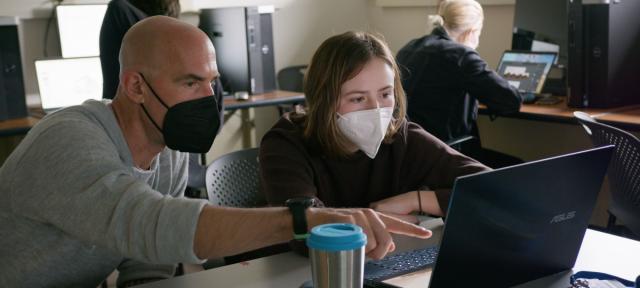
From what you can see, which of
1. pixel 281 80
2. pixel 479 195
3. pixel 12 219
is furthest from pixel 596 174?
pixel 281 80

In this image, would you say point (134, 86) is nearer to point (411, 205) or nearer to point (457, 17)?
point (411, 205)

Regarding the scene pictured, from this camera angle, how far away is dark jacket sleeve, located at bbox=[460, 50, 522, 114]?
10.2ft

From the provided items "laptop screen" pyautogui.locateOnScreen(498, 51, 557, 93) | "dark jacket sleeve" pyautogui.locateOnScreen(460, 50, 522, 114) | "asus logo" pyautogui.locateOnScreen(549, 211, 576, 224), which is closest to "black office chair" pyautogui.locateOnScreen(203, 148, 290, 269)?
"asus logo" pyautogui.locateOnScreen(549, 211, 576, 224)

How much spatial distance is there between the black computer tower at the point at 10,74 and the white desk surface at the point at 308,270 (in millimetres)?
2308

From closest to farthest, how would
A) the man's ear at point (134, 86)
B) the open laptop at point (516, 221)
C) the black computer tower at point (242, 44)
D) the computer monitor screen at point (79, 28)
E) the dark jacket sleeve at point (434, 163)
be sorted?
the open laptop at point (516, 221), the man's ear at point (134, 86), the dark jacket sleeve at point (434, 163), the computer monitor screen at point (79, 28), the black computer tower at point (242, 44)

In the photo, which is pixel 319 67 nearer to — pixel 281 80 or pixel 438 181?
pixel 438 181

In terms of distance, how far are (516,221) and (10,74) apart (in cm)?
279

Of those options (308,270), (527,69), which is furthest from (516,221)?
(527,69)

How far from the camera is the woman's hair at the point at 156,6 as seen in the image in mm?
2922

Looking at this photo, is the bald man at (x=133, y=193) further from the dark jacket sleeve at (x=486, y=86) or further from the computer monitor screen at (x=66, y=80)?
the computer monitor screen at (x=66, y=80)

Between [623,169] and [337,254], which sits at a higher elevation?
[337,254]

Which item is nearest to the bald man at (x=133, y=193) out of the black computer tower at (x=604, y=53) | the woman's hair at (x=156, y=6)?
the woman's hair at (x=156, y=6)

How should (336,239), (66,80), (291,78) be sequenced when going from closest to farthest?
(336,239) → (66,80) → (291,78)

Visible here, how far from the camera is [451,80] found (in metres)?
3.14
